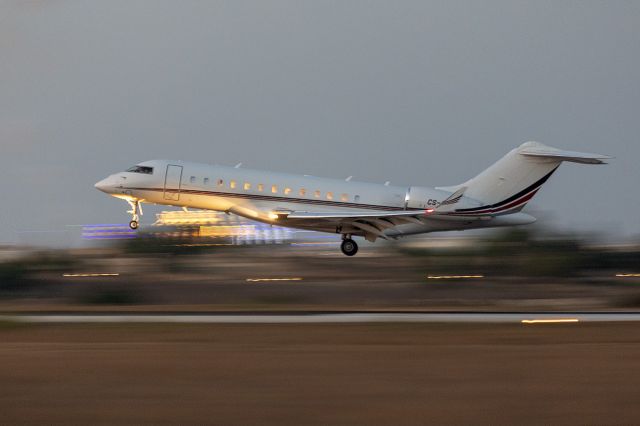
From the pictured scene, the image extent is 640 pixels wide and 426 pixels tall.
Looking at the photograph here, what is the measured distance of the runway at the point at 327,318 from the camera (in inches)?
1024

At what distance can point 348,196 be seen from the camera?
40406 mm

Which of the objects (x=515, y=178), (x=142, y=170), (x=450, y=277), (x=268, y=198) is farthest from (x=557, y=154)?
(x=142, y=170)

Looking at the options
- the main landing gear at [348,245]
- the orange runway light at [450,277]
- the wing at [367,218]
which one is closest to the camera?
the wing at [367,218]

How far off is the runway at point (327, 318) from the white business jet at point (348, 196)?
11.2 metres

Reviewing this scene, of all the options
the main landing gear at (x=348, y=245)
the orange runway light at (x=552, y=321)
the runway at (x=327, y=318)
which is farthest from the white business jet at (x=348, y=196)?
the orange runway light at (x=552, y=321)

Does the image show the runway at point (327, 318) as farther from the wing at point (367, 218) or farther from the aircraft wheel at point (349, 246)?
the aircraft wheel at point (349, 246)

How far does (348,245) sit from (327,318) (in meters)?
15.2

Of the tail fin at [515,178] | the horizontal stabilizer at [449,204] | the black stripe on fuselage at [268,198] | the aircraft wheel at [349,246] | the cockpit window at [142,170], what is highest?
the tail fin at [515,178]

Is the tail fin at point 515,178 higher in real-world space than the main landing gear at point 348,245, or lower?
higher

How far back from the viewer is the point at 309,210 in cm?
4000

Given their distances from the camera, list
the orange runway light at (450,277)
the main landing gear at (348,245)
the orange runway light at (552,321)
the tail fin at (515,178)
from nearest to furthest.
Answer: the orange runway light at (552,321) → the main landing gear at (348,245) → the tail fin at (515,178) → the orange runway light at (450,277)
